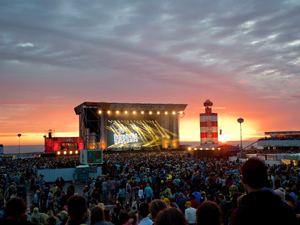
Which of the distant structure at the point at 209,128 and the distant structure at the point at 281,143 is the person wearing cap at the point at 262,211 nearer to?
the distant structure at the point at 209,128

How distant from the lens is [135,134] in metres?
58.3

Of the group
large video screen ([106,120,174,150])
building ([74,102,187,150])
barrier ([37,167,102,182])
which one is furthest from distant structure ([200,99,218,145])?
barrier ([37,167,102,182])

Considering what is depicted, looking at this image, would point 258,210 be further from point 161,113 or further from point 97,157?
point 161,113

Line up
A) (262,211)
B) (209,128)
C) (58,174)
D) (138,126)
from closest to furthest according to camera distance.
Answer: (262,211), (58,174), (138,126), (209,128)

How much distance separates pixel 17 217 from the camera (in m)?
3.55

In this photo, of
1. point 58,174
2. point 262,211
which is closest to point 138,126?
point 58,174

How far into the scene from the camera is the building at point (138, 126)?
56.4m

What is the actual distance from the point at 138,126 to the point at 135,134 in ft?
6.29

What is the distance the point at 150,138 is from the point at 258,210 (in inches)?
2277

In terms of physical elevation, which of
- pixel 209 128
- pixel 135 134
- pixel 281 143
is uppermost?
pixel 209 128

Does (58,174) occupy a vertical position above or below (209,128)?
below

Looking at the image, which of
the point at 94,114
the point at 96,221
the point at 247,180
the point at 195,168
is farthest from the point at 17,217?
the point at 94,114

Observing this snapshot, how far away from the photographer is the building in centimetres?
5644

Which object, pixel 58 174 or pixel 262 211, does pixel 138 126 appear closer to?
pixel 58 174
